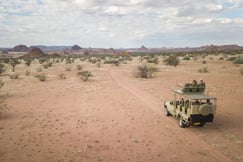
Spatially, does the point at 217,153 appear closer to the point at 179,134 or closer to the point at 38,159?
the point at 179,134

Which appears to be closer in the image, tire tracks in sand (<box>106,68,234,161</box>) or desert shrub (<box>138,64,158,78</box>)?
tire tracks in sand (<box>106,68,234,161</box>)

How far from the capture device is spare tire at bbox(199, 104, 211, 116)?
10.1m

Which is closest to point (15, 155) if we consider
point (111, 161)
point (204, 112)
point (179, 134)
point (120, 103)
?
point (111, 161)

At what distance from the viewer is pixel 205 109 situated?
10.2m

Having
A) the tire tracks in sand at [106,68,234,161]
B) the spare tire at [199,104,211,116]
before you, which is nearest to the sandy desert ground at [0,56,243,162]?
the tire tracks in sand at [106,68,234,161]

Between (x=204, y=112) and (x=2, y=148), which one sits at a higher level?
(x=204, y=112)

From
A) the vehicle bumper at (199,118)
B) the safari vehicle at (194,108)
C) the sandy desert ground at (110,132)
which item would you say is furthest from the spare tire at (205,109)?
the sandy desert ground at (110,132)

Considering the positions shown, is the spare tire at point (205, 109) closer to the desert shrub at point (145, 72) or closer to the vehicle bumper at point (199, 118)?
the vehicle bumper at point (199, 118)

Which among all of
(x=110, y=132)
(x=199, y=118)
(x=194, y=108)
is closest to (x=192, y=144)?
(x=199, y=118)

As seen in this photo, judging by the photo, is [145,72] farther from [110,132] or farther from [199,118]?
[110,132]

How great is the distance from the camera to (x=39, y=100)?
17016mm

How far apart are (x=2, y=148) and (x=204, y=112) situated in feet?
23.9

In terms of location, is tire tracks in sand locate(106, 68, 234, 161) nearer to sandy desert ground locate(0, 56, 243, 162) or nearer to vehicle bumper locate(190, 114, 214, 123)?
sandy desert ground locate(0, 56, 243, 162)

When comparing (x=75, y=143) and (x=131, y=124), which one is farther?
(x=131, y=124)
